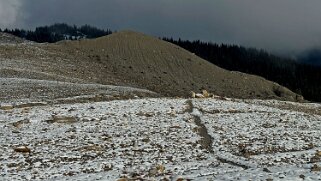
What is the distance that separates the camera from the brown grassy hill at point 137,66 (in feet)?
275

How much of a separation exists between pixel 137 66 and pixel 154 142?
8286cm

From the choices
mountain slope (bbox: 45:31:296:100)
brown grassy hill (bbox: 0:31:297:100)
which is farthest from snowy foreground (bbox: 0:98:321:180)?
mountain slope (bbox: 45:31:296:100)

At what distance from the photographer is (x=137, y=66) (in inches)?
4333

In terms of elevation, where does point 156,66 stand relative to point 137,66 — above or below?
above

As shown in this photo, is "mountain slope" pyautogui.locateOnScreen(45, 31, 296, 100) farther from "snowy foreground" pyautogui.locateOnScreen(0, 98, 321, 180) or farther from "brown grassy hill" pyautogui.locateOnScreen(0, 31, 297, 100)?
"snowy foreground" pyautogui.locateOnScreen(0, 98, 321, 180)

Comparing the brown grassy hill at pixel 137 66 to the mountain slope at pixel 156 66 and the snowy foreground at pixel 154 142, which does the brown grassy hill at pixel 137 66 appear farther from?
the snowy foreground at pixel 154 142

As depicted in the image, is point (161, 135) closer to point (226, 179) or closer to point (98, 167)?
point (98, 167)

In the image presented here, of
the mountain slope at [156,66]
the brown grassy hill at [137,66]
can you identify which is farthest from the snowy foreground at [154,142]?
the mountain slope at [156,66]

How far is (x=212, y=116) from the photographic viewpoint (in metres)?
38.2

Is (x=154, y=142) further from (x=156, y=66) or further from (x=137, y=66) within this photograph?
(x=156, y=66)

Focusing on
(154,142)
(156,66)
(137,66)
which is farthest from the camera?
(156,66)

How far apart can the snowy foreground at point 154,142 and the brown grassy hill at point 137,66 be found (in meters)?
37.7

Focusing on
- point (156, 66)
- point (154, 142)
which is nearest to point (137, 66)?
point (156, 66)

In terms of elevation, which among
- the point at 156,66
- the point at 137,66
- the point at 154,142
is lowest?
the point at 154,142
